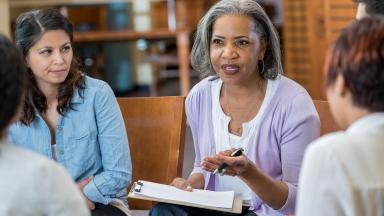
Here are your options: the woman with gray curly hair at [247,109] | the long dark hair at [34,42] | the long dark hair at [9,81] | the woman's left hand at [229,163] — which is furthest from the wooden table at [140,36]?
the long dark hair at [9,81]

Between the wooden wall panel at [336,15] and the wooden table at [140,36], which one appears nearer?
the wooden wall panel at [336,15]

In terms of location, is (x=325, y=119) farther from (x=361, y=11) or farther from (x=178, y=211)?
(x=178, y=211)

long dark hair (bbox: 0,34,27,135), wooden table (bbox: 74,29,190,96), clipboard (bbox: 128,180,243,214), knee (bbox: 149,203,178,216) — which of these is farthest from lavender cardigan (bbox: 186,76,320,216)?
wooden table (bbox: 74,29,190,96)

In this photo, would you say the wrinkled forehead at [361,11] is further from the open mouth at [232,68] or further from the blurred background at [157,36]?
the blurred background at [157,36]

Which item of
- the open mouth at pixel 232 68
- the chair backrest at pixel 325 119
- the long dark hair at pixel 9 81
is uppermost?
the long dark hair at pixel 9 81

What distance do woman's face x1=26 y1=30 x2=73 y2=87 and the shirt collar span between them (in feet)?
3.57

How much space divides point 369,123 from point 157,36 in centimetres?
482

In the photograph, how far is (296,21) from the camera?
6.75 meters

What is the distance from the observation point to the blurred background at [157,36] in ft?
19.6

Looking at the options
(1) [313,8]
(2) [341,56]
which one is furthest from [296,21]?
(2) [341,56]

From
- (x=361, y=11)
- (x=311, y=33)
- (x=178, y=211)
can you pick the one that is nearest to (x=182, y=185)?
(x=178, y=211)

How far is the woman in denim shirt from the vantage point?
2.08 meters

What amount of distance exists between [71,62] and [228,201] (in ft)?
2.25

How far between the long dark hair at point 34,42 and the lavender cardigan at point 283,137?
1.50 ft
